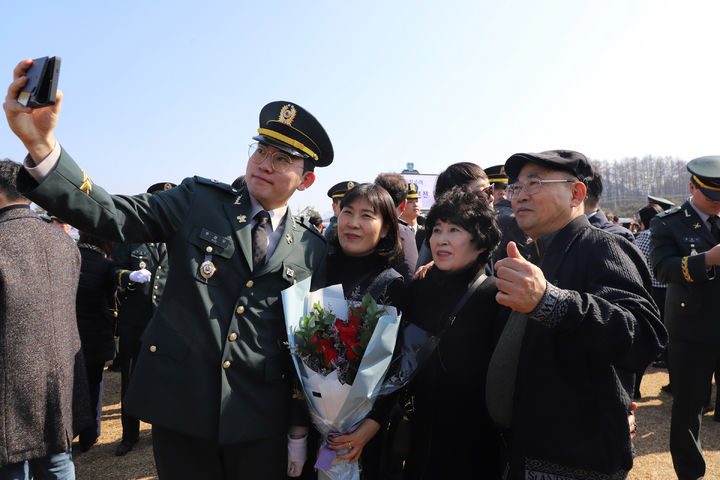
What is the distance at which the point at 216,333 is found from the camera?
2.03m

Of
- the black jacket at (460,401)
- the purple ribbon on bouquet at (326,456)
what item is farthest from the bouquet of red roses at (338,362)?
the black jacket at (460,401)

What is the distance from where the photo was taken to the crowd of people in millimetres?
1736

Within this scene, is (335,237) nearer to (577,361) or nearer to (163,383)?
(163,383)

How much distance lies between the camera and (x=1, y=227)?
254cm

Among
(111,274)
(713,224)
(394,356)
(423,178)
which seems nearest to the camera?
(394,356)

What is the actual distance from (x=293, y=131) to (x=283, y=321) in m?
1.05

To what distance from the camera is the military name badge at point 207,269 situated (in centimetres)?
207

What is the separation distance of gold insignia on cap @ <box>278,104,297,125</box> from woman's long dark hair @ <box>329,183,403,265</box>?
0.62 m

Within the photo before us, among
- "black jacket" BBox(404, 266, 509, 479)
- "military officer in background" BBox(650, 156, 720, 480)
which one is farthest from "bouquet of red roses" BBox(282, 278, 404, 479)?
"military officer in background" BBox(650, 156, 720, 480)

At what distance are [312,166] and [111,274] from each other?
3157mm

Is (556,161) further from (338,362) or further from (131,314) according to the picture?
(131,314)

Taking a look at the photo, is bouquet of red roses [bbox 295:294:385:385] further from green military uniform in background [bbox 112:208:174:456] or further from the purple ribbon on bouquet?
green military uniform in background [bbox 112:208:174:456]

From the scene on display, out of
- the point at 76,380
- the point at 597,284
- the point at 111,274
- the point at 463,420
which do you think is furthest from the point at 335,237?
the point at 111,274

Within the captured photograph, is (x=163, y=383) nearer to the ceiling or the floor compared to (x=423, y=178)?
nearer to the floor
